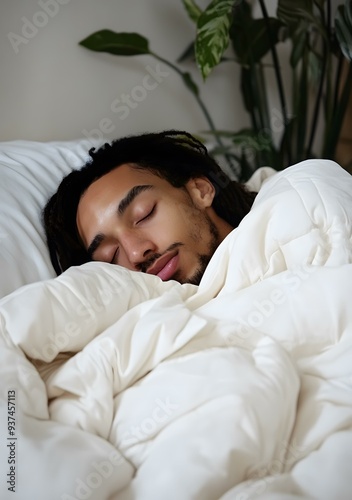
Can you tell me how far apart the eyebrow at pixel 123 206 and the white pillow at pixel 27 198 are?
3.8 inches

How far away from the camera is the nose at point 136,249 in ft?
3.67

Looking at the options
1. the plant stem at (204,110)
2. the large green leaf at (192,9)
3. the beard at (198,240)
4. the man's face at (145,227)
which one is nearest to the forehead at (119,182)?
the man's face at (145,227)

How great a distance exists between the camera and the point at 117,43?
1.71 m

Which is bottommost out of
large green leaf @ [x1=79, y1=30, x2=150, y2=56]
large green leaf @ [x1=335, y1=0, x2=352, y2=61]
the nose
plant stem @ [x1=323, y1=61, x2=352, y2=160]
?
plant stem @ [x1=323, y1=61, x2=352, y2=160]

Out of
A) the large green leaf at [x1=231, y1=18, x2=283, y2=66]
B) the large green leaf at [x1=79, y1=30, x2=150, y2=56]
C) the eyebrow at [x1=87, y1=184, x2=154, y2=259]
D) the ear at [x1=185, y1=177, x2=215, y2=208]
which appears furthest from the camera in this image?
the large green leaf at [x1=231, y1=18, x2=283, y2=66]

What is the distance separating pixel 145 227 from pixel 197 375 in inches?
20.7

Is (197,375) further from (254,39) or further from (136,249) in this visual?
(254,39)

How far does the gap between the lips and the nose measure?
24 millimetres

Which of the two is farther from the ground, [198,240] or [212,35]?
[212,35]

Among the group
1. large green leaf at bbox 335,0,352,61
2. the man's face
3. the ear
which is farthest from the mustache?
large green leaf at bbox 335,0,352,61

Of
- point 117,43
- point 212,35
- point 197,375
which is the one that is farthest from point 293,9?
point 197,375

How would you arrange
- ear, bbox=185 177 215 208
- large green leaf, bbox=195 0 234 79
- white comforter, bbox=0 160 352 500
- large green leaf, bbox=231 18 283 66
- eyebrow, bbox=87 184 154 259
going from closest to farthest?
white comforter, bbox=0 160 352 500 < eyebrow, bbox=87 184 154 259 < ear, bbox=185 177 215 208 < large green leaf, bbox=195 0 234 79 < large green leaf, bbox=231 18 283 66

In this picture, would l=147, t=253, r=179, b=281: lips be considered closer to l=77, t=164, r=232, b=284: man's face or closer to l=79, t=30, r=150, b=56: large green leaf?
l=77, t=164, r=232, b=284: man's face

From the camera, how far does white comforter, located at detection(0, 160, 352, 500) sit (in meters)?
0.59
